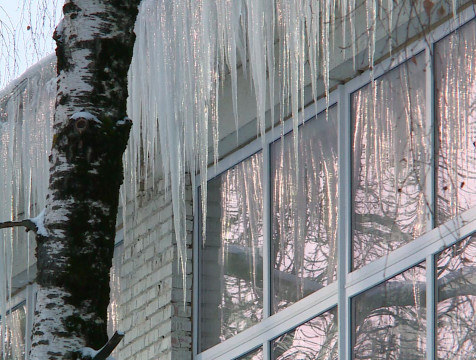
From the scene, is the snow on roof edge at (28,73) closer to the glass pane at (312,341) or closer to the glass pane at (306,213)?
the glass pane at (306,213)

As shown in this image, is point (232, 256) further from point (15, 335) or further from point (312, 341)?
point (15, 335)

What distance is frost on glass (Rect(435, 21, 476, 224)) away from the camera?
11.6 feet

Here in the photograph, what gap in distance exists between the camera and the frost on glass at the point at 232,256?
466 cm

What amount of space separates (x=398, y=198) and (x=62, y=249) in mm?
1786

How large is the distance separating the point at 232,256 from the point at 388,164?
1.27 meters

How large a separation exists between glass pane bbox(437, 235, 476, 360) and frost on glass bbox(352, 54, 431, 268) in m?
0.21

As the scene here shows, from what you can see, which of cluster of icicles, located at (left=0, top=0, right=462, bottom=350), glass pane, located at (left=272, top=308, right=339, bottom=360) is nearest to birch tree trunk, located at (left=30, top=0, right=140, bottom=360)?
cluster of icicles, located at (left=0, top=0, right=462, bottom=350)

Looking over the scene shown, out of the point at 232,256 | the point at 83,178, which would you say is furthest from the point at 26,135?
the point at 83,178

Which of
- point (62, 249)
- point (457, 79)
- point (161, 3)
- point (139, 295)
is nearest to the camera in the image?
point (62, 249)

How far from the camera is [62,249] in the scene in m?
2.33

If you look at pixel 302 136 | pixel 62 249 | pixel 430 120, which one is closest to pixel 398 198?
pixel 430 120

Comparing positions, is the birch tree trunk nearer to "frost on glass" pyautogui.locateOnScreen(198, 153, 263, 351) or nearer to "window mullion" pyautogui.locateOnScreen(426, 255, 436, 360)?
"window mullion" pyautogui.locateOnScreen(426, 255, 436, 360)

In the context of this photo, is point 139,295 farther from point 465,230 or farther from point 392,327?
point 465,230

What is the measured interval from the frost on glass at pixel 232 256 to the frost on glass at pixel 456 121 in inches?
48.8
